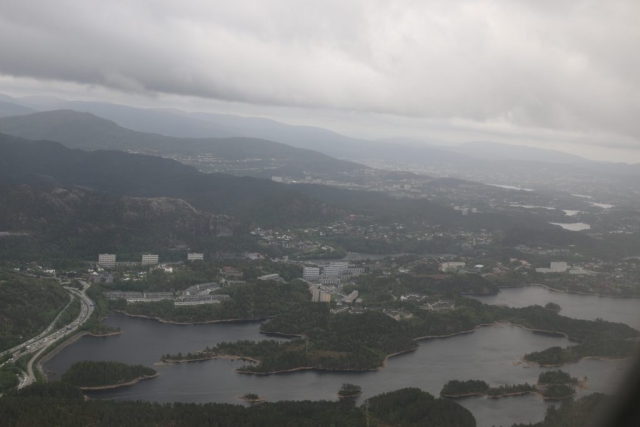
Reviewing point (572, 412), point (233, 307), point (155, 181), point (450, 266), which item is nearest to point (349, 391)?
point (572, 412)

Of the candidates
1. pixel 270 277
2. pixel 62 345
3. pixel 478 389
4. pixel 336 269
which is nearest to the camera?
pixel 478 389

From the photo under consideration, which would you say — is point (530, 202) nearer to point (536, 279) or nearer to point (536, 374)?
point (536, 279)

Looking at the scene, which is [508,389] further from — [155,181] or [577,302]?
[155,181]

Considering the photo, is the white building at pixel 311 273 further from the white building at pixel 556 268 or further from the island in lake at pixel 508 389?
the island in lake at pixel 508 389

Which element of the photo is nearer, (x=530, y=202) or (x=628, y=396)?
(x=628, y=396)

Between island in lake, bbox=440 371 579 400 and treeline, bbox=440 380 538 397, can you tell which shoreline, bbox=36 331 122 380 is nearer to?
treeline, bbox=440 380 538 397

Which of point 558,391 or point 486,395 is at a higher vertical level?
point 558,391

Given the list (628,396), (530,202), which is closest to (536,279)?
(628,396)
